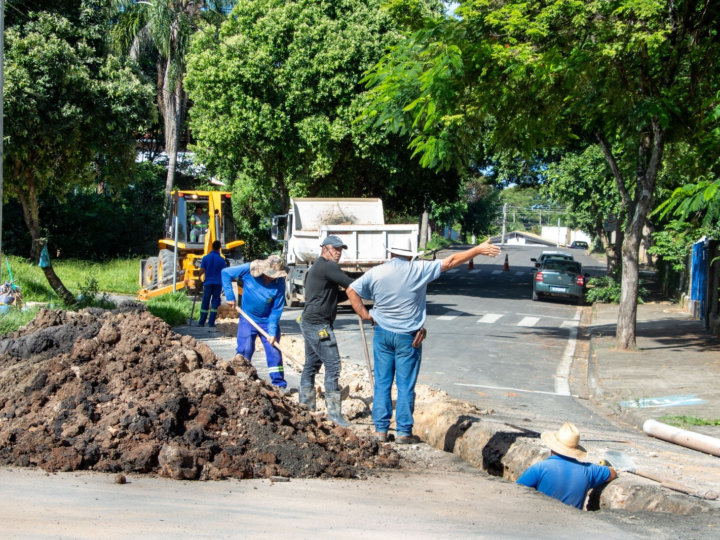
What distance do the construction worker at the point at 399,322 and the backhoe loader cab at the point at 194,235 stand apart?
11.9 metres

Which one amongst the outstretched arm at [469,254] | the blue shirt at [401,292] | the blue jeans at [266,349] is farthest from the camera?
the blue jeans at [266,349]

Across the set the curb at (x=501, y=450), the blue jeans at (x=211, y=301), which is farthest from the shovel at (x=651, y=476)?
the blue jeans at (x=211, y=301)

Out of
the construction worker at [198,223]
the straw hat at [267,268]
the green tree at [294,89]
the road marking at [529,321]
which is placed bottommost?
the road marking at [529,321]

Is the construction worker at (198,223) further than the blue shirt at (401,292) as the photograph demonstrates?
Yes

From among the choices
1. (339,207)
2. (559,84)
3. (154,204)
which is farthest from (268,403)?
(154,204)

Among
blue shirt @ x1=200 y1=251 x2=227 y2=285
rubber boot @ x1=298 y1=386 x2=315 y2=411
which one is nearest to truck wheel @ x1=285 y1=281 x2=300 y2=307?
blue shirt @ x1=200 y1=251 x2=227 y2=285

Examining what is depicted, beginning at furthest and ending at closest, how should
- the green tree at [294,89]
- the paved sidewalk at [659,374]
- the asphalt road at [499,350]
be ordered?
the green tree at [294,89], the asphalt road at [499,350], the paved sidewalk at [659,374]

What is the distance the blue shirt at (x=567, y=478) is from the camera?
16.5 ft

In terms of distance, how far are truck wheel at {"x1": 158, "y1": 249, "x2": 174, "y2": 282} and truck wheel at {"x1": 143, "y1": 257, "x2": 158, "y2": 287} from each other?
0.60 metres

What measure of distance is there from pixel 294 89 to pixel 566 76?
1334cm

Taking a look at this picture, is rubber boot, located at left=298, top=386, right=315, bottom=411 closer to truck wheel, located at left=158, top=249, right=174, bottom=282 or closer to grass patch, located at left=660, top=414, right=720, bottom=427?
grass patch, located at left=660, top=414, right=720, bottom=427

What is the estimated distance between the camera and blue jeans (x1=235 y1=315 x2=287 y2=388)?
875cm

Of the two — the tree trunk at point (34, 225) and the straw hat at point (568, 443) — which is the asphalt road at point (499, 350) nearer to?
the straw hat at point (568, 443)

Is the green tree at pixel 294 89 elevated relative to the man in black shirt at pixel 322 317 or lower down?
elevated
